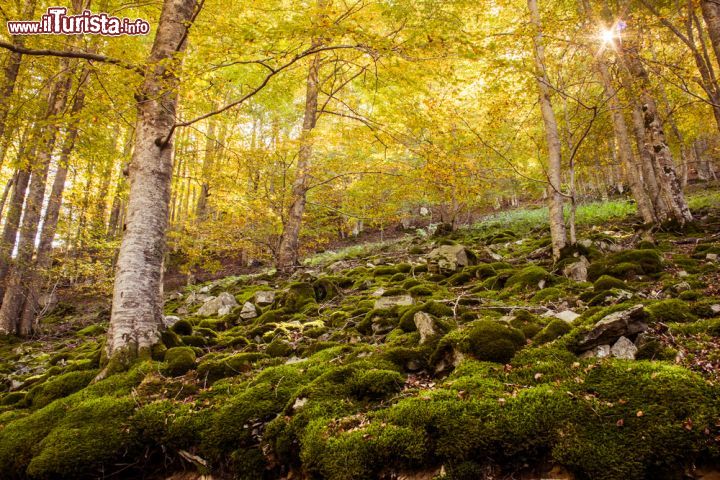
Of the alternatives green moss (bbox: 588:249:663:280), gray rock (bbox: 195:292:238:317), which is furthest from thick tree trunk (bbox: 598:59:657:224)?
gray rock (bbox: 195:292:238:317)

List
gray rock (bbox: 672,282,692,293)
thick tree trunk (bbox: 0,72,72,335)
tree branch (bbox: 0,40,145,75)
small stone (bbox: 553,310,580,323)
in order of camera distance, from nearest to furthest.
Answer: small stone (bbox: 553,310,580,323) → gray rock (bbox: 672,282,692,293) → tree branch (bbox: 0,40,145,75) → thick tree trunk (bbox: 0,72,72,335)

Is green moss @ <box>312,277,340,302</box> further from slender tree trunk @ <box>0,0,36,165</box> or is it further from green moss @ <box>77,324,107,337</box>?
slender tree trunk @ <box>0,0,36,165</box>

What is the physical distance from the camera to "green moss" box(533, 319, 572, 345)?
3283mm

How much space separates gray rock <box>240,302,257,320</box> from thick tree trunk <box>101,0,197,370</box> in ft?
5.96

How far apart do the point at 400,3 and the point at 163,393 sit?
874cm

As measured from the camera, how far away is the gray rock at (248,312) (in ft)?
21.4

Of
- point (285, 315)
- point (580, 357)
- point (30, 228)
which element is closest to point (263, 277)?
point (285, 315)

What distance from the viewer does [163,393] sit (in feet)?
11.9

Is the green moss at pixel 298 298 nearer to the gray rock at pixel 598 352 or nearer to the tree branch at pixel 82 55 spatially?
the tree branch at pixel 82 55

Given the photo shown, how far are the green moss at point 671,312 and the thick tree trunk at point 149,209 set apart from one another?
17.8 ft

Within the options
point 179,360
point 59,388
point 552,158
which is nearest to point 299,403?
point 179,360

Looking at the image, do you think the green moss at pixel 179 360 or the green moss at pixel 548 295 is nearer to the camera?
the green moss at pixel 179 360

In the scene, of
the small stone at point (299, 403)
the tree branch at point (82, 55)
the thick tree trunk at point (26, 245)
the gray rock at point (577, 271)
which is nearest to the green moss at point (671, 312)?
the gray rock at point (577, 271)

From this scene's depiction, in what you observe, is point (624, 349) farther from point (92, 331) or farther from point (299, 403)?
point (92, 331)
